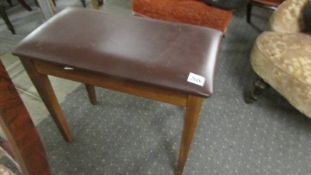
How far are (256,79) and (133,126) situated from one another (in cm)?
71

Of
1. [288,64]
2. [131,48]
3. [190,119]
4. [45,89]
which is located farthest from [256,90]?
[45,89]

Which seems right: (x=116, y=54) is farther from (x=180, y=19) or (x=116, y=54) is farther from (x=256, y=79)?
(x=256, y=79)

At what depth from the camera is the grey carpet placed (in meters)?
1.11

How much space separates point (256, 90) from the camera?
4.32 ft

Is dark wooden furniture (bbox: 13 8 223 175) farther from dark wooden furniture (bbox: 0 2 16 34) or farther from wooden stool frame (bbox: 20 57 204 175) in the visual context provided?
dark wooden furniture (bbox: 0 2 16 34)

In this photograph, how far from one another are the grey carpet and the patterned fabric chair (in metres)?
0.20

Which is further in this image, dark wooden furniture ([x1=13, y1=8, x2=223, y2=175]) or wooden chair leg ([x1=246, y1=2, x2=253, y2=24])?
wooden chair leg ([x1=246, y1=2, x2=253, y2=24])

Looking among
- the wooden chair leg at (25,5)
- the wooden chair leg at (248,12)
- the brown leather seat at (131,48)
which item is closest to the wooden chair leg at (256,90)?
the brown leather seat at (131,48)

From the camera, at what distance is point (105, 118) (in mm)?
1308

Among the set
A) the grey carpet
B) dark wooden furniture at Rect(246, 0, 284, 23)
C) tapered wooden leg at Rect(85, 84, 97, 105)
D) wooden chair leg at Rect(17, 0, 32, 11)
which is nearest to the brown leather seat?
tapered wooden leg at Rect(85, 84, 97, 105)

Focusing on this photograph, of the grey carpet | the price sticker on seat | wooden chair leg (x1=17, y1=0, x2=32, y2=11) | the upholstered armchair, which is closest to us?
the price sticker on seat

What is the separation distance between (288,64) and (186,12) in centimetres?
55

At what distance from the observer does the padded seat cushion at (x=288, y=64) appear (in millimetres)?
1006

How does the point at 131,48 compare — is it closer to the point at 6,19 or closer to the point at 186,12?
the point at 186,12
